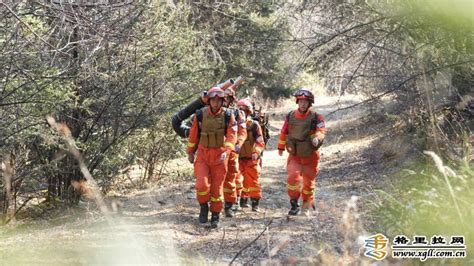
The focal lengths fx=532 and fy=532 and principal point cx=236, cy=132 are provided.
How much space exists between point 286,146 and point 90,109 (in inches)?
160

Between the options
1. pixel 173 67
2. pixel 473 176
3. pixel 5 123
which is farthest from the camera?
pixel 173 67

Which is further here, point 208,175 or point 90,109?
point 90,109

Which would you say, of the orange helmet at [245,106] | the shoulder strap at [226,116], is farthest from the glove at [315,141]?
the orange helmet at [245,106]

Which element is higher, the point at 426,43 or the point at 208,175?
the point at 426,43

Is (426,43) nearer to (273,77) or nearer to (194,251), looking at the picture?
(194,251)

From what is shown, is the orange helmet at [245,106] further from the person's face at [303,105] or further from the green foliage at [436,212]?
the green foliage at [436,212]

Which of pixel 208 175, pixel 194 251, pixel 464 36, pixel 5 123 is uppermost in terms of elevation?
pixel 464 36

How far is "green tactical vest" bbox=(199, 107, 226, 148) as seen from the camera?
8.25 metres

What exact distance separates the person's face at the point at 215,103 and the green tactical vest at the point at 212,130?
4.9 inches

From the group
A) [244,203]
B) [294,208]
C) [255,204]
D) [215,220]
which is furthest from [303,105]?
[244,203]

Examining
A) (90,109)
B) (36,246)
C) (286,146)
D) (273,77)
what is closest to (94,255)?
(36,246)

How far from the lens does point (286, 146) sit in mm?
9031

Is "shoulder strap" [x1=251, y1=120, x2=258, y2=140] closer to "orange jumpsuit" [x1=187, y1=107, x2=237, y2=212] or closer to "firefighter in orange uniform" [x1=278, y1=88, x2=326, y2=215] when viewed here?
"firefighter in orange uniform" [x1=278, y1=88, x2=326, y2=215]

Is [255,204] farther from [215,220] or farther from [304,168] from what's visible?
[215,220]
